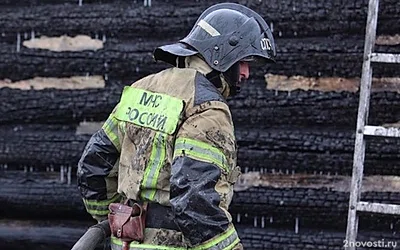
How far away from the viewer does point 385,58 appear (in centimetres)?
356

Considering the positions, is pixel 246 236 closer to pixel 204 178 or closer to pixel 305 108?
pixel 305 108

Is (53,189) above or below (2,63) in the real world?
below

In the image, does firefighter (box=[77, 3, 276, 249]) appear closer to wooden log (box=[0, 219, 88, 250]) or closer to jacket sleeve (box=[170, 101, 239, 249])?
jacket sleeve (box=[170, 101, 239, 249])

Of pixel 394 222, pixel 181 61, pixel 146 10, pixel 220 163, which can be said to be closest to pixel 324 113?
pixel 394 222

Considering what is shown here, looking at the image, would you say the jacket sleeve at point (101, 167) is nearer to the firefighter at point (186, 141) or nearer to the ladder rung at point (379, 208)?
the firefighter at point (186, 141)

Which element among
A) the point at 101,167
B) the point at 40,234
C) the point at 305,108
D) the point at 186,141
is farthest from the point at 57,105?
the point at 186,141

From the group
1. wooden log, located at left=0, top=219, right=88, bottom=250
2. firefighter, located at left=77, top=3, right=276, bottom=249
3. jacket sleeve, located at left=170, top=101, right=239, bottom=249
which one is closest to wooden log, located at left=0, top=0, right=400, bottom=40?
wooden log, located at left=0, top=219, right=88, bottom=250

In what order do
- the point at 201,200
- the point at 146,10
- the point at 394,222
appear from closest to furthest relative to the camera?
the point at 201,200 < the point at 394,222 < the point at 146,10

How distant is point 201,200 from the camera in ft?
7.98

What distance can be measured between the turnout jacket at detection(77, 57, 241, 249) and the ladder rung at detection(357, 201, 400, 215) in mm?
1070

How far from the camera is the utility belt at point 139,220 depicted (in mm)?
2727

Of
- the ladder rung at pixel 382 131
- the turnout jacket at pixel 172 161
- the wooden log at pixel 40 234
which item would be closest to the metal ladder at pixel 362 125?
the ladder rung at pixel 382 131

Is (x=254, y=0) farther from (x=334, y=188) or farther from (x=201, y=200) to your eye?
(x=201, y=200)

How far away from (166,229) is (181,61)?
2.00 ft
